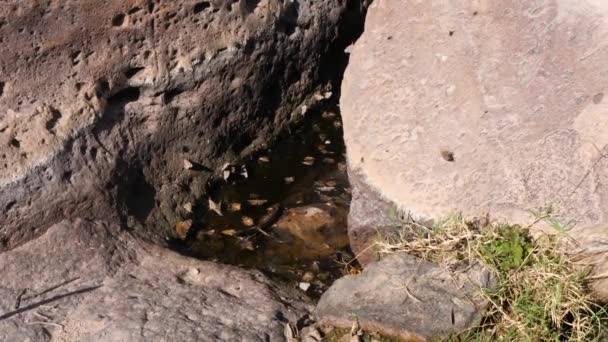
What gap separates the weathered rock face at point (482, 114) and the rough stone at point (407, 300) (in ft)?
1.06

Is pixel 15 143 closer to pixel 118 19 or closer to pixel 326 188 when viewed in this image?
pixel 118 19

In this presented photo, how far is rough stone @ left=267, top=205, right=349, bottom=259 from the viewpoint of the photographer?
4062 mm

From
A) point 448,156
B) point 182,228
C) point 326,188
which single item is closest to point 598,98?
point 448,156

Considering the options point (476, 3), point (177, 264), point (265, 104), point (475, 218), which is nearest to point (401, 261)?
point (475, 218)

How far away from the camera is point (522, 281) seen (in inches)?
127

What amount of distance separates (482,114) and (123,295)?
161cm

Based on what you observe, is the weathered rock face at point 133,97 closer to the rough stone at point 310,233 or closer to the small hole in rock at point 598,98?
the rough stone at point 310,233

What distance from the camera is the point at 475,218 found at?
350 centimetres

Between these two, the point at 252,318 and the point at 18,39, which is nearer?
the point at 252,318

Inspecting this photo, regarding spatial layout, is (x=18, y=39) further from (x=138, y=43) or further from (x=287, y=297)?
(x=287, y=297)

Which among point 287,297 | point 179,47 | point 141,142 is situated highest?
point 179,47

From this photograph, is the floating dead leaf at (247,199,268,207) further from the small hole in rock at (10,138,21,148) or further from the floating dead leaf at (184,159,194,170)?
the small hole in rock at (10,138,21,148)

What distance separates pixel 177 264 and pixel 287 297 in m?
0.48

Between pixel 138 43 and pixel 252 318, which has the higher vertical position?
pixel 138 43
